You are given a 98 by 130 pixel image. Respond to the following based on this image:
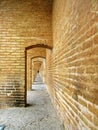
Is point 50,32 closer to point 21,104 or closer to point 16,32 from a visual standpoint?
point 16,32

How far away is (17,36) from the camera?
6957 millimetres

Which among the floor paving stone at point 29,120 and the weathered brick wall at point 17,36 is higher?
the weathered brick wall at point 17,36

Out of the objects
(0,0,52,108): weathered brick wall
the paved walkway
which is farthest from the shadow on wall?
the paved walkway

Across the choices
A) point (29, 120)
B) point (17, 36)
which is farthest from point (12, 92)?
point (29, 120)

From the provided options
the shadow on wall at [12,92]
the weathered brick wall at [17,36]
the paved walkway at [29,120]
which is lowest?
the paved walkway at [29,120]

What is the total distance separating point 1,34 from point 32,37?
3.30ft

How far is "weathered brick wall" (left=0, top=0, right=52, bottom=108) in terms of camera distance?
22.4ft

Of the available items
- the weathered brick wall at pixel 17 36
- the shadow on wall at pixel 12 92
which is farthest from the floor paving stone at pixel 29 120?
the weathered brick wall at pixel 17 36

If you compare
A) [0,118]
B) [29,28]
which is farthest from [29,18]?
[0,118]

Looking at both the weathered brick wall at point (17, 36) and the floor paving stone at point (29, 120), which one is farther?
the weathered brick wall at point (17, 36)

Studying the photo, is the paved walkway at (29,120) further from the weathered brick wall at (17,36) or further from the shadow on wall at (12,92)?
the weathered brick wall at (17,36)

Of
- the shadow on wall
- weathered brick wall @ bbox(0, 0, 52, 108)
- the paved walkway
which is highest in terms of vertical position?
weathered brick wall @ bbox(0, 0, 52, 108)

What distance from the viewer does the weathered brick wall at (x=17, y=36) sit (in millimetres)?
6828

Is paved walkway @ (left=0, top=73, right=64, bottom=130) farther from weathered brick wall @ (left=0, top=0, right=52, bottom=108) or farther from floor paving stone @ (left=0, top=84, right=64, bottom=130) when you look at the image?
weathered brick wall @ (left=0, top=0, right=52, bottom=108)
